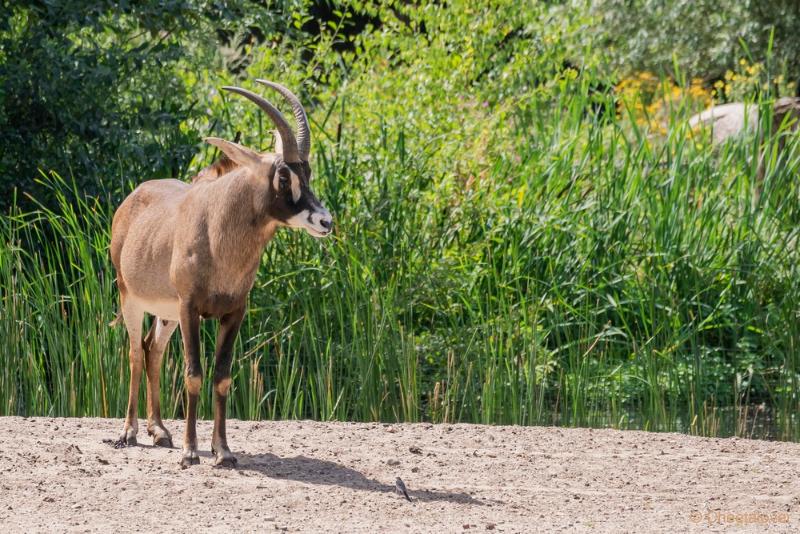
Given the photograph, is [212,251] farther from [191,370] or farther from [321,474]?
[321,474]

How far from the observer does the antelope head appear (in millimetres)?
4703

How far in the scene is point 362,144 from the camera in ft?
27.3

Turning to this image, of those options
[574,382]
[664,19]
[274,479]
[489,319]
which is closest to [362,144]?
[489,319]

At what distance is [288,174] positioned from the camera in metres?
4.75

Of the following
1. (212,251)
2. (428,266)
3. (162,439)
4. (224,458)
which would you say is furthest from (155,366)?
(428,266)

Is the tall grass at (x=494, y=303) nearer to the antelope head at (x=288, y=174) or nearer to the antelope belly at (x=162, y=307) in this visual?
the antelope belly at (x=162, y=307)

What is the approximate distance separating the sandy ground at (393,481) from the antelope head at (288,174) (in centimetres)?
108

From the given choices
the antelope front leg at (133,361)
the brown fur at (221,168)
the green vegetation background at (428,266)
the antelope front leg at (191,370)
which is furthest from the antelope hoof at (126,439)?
the brown fur at (221,168)

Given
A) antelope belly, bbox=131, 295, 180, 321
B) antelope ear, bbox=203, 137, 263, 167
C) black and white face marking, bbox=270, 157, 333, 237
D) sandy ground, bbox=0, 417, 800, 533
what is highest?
antelope ear, bbox=203, 137, 263, 167

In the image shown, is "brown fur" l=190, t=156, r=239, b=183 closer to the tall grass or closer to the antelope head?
the antelope head

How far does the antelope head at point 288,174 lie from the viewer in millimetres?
4703

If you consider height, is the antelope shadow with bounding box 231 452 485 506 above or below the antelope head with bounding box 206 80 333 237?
below

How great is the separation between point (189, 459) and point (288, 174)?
4.30ft

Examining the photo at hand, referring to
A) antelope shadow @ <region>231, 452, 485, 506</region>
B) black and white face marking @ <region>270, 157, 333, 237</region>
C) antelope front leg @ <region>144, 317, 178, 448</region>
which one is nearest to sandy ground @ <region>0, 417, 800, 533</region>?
antelope shadow @ <region>231, 452, 485, 506</region>
